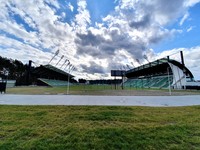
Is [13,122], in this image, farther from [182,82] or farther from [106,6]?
[182,82]

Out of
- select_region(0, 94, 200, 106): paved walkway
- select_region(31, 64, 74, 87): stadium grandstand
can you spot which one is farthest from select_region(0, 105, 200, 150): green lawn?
select_region(31, 64, 74, 87): stadium grandstand

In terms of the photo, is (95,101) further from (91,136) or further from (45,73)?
(45,73)

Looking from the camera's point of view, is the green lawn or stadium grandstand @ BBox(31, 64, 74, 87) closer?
the green lawn

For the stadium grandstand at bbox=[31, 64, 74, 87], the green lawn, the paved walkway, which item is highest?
the stadium grandstand at bbox=[31, 64, 74, 87]

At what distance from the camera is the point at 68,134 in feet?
11.7

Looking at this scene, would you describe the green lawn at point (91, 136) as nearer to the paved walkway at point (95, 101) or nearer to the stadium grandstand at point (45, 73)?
the paved walkway at point (95, 101)

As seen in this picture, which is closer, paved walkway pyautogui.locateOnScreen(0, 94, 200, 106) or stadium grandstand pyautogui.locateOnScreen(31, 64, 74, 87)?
paved walkway pyautogui.locateOnScreen(0, 94, 200, 106)

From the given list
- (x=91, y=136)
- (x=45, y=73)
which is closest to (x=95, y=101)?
(x=91, y=136)

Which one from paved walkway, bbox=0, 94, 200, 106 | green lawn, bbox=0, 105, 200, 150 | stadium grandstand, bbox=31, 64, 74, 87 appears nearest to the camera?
green lawn, bbox=0, 105, 200, 150

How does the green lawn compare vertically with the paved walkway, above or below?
below

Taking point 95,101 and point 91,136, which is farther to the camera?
point 95,101

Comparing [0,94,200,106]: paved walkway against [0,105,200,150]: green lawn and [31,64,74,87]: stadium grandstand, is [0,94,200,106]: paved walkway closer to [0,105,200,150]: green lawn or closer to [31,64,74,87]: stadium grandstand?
[0,105,200,150]: green lawn

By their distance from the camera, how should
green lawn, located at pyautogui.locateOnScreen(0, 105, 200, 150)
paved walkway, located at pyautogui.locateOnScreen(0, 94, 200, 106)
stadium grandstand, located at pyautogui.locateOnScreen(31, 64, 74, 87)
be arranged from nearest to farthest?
green lawn, located at pyautogui.locateOnScreen(0, 105, 200, 150), paved walkway, located at pyautogui.locateOnScreen(0, 94, 200, 106), stadium grandstand, located at pyautogui.locateOnScreen(31, 64, 74, 87)

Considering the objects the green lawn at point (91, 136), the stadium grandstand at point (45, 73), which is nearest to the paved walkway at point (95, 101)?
the green lawn at point (91, 136)
